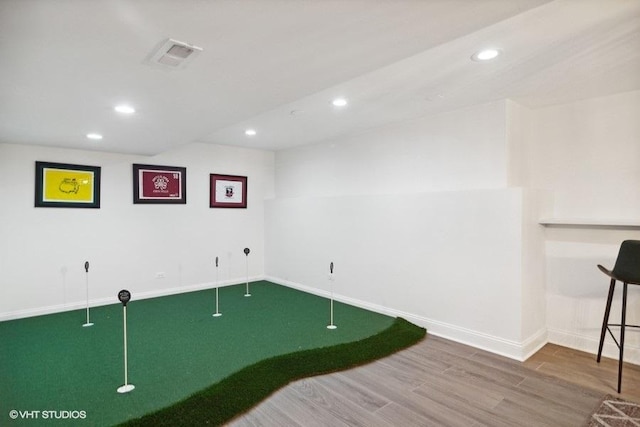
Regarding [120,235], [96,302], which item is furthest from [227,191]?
[96,302]

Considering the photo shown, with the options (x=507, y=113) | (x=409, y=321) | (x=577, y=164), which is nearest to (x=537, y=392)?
(x=409, y=321)

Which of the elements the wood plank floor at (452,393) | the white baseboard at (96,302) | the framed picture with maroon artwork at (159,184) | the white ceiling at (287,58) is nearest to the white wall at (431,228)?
the wood plank floor at (452,393)

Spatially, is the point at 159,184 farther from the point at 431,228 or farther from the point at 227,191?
the point at 431,228

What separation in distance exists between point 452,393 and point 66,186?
521 centimetres

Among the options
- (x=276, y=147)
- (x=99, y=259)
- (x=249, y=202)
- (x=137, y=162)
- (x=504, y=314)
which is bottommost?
(x=504, y=314)

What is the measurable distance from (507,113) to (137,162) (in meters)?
4.98

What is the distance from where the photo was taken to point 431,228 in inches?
159

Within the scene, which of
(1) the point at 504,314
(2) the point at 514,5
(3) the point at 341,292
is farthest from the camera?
(3) the point at 341,292

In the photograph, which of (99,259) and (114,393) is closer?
(114,393)

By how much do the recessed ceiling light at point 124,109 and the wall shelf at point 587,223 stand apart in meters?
4.07

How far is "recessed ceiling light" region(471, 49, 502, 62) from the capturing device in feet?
7.89

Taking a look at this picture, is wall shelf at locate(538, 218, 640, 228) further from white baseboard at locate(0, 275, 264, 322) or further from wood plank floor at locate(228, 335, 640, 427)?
white baseboard at locate(0, 275, 264, 322)

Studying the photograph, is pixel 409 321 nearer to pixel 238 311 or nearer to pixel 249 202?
pixel 238 311

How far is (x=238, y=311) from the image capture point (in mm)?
4668
